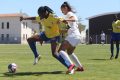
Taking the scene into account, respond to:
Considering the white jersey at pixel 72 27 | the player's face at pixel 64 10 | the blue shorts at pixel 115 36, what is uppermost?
the player's face at pixel 64 10

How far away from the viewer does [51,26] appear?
468 inches

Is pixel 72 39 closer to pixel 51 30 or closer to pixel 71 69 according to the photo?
pixel 51 30

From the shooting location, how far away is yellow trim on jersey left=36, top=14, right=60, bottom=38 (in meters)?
11.8

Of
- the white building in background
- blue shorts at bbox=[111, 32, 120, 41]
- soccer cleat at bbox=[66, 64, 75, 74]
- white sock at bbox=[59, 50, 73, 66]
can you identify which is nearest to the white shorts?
white sock at bbox=[59, 50, 73, 66]

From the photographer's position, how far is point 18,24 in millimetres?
113000

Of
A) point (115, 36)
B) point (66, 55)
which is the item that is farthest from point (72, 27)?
point (115, 36)

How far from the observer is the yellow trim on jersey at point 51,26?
11.8m

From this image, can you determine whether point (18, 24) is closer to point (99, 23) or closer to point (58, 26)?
point (99, 23)

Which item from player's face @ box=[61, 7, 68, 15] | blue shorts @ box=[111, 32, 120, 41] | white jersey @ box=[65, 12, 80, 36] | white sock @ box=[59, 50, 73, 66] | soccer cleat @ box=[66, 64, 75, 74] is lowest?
soccer cleat @ box=[66, 64, 75, 74]

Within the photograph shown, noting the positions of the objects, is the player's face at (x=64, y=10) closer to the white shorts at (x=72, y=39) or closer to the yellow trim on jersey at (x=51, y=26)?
the yellow trim on jersey at (x=51, y=26)

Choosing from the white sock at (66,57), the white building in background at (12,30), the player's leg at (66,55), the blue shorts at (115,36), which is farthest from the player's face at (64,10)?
the white building in background at (12,30)

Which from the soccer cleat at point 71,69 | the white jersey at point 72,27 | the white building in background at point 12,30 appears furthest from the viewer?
the white building in background at point 12,30

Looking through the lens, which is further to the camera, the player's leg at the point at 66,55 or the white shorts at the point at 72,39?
the white shorts at the point at 72,39

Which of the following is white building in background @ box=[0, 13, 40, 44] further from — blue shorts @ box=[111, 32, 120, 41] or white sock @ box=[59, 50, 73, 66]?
white sock @ box=[59, 50, 73, 66]
